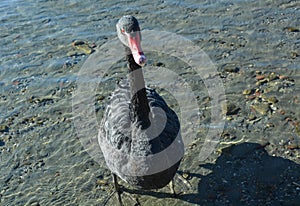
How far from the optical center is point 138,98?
17.8ft

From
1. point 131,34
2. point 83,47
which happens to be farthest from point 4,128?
point 131,34

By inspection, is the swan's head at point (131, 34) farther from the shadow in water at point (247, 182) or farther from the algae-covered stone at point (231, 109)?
the algae-covered stone at point (231, 109)

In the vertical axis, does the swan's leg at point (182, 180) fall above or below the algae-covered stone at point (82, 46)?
below

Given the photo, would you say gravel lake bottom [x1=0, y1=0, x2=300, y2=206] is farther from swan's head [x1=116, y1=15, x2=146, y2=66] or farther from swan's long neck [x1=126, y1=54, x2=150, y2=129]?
swan's head [x1=116, y1=15, x2=146, y2=66]

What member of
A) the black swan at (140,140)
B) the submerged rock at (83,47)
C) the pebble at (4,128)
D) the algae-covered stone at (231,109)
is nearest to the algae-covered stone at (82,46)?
the submerged rock at (83,47)

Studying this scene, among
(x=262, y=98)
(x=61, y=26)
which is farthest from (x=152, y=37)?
(x=262, y=98)

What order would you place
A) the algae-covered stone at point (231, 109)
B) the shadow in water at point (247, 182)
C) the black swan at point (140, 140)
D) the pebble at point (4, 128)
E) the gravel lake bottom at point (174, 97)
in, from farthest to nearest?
the pebble at point (4, 128), the algae-covered stone at point (231, 109), the gravel lake bottom at point (174, 97), the shadow in water at point (247, 182), the black swan at point (140, 140)

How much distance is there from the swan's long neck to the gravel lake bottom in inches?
57.1

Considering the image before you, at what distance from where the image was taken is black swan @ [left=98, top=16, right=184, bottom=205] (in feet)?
17.3

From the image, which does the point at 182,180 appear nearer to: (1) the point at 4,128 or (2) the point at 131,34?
(2) the point at 131,34

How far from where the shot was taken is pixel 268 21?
9562 mm

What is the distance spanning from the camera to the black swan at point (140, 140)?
17.3 feet

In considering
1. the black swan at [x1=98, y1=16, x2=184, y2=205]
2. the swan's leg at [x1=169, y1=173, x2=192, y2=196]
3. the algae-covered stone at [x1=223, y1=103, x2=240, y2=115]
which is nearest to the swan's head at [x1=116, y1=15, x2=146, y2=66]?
the black swan at [x1=98, y1=16, x2=184, y2=205]

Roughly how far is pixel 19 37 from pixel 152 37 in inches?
137
